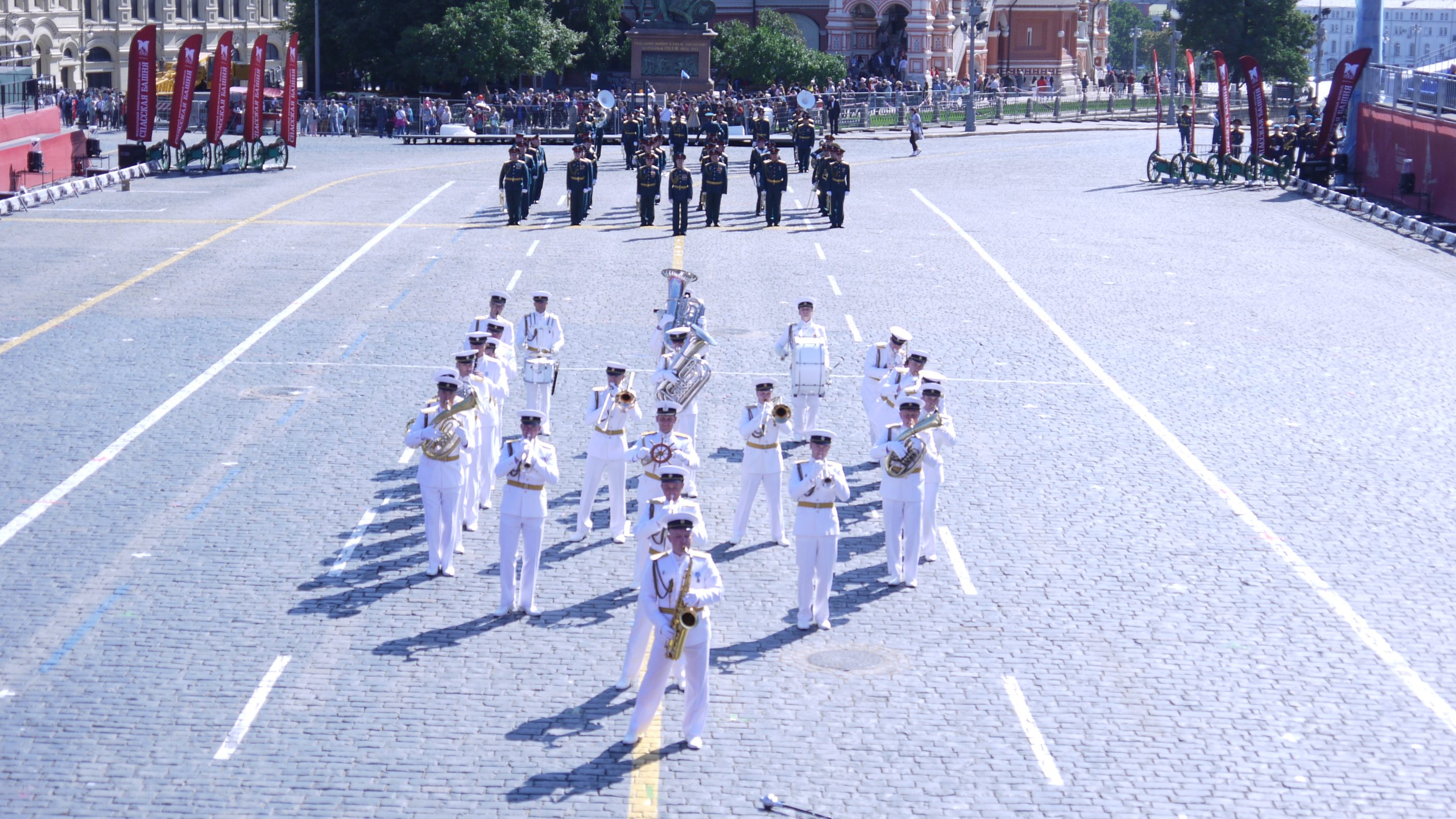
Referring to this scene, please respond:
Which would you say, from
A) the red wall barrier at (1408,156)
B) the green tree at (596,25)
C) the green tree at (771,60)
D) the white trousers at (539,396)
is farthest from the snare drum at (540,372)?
the green tree at (596,25)

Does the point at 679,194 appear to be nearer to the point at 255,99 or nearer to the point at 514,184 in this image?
the point at 514,184

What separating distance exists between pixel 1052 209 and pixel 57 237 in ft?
75.7

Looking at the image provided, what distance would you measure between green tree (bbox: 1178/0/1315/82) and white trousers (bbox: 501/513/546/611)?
76.4 m

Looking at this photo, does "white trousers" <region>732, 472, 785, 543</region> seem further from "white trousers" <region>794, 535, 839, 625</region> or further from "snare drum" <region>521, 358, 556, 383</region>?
"snare drum" <region>521, 358, 556, 383</region>

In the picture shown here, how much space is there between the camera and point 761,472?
1652 cm

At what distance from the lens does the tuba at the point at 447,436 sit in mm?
15227

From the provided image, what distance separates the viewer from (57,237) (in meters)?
35.0

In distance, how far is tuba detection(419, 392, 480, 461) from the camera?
599 inches

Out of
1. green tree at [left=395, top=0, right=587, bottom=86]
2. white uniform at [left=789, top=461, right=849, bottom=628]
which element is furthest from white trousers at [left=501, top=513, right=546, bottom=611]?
green tree at [left=395, top=0, right=587, bottom=86]

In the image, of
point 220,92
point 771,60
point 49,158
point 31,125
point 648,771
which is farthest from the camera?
point 771,60

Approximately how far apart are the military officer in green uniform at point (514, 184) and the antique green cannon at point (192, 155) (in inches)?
591

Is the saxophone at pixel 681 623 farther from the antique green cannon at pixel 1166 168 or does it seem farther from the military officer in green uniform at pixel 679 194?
the antique green cannon at pixel 1166 168

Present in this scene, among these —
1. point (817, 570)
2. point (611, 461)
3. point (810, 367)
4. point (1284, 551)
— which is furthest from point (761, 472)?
point (1284, 551)

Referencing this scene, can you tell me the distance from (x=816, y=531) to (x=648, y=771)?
10.6 feet
